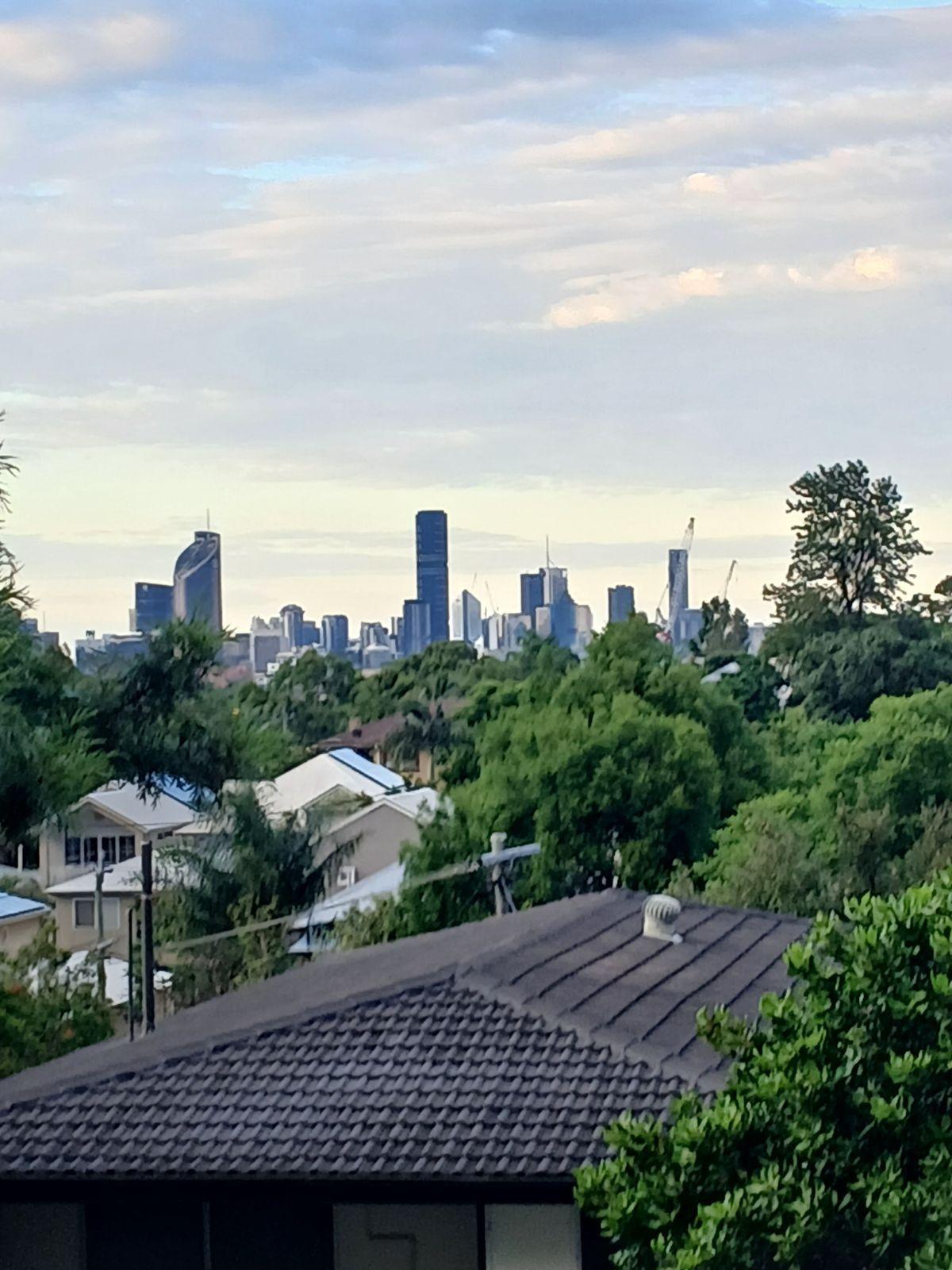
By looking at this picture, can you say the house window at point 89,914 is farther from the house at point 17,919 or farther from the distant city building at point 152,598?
the distant city building at point 152,598

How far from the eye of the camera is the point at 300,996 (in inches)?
609

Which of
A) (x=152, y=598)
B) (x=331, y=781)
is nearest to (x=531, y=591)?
(x=152, y=598)

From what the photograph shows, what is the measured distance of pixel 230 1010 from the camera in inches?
634

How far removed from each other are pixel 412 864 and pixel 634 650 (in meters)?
8.29

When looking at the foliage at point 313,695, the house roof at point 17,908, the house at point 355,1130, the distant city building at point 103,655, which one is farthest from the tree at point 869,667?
the house at point 355,1130

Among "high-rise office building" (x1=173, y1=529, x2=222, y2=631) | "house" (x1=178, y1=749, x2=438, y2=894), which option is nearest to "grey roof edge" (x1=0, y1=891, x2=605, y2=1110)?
"house" (x1=178, y1=749, x2=438, y2=894)

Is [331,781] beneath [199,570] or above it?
beneath

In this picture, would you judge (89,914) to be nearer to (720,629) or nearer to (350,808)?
(350,808)

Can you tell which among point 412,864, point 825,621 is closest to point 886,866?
point 412,864

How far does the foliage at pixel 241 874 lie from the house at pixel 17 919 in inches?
106

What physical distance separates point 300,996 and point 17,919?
2496 cm

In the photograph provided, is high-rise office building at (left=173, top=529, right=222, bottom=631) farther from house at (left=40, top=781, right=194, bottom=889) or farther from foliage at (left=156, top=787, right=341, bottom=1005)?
foliage at (left=156, top=787, right=341, bottom=1005)

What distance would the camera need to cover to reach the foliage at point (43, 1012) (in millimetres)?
21266

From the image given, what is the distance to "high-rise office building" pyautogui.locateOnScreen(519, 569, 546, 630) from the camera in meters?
182
